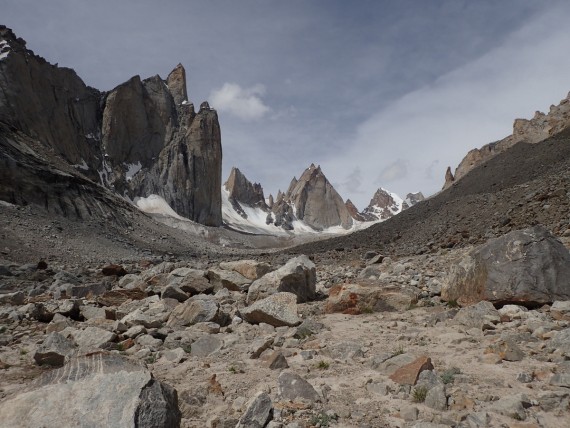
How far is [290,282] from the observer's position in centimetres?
1065

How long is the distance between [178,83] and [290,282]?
11568cm

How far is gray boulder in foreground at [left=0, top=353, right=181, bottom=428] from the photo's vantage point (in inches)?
145

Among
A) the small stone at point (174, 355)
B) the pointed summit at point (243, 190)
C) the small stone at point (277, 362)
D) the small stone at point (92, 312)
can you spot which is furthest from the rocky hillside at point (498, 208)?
the pointed summit at point (243, 190)

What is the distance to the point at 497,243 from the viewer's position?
8.59 m

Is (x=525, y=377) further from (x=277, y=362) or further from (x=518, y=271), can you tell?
(x=518, y=271)

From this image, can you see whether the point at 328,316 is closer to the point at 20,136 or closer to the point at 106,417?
the point at 106,417

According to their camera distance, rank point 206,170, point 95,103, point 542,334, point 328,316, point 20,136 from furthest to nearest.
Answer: point 206,170
point 95,103
point 20,136
point 328,316
point 542,334

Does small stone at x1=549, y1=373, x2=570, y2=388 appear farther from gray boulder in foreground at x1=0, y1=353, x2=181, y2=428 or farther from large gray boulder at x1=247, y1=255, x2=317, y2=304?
large gray boulder at x1=247, y1=255, x2=317, y2=304

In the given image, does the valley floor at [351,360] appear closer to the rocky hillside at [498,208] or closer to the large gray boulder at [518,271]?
the large gray boulder at [518,271]

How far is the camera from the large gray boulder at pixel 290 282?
10.3 m

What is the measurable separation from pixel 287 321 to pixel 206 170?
102446mm

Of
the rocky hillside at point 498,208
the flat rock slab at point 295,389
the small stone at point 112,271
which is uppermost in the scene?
the rocky hillside at point 498,208

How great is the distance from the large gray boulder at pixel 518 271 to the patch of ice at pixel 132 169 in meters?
87.3

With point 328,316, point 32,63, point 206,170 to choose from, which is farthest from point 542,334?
point 206,170
